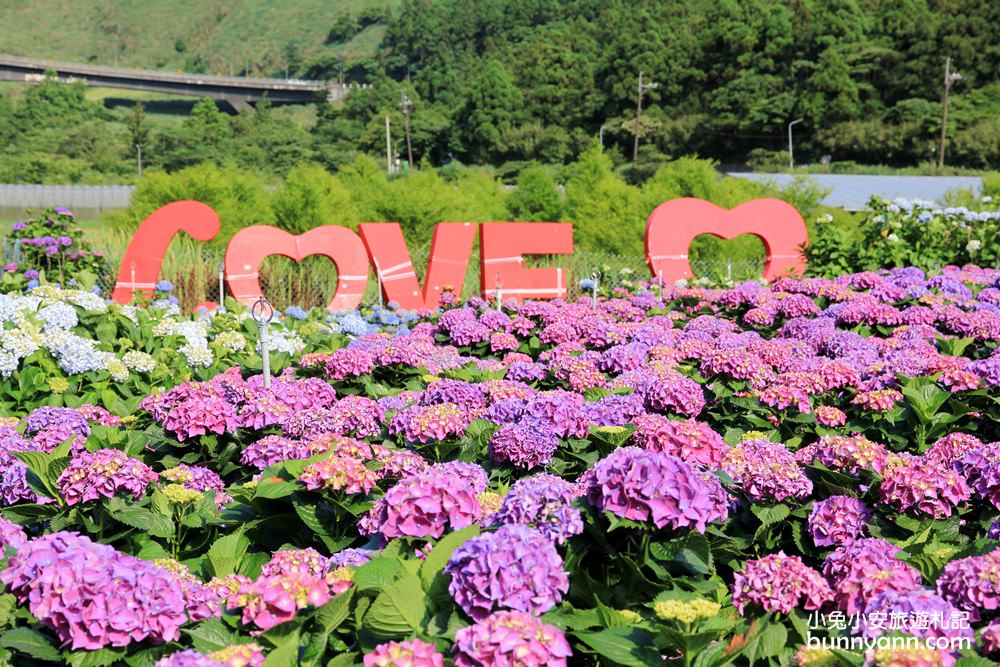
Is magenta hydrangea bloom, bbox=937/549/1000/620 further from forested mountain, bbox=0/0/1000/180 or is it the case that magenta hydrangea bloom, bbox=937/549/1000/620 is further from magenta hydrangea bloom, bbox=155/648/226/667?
forested mountain, bbox=0/0/1000/180

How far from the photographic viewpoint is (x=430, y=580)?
1821 millimetres

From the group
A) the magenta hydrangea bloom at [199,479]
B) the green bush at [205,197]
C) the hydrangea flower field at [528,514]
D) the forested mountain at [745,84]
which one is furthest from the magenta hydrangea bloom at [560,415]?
the forested mountain at [745,84]

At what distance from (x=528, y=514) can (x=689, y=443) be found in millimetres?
657

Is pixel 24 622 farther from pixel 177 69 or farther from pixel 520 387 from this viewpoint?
pixel 177 69

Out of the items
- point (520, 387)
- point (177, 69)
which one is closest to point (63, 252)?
point (520, 387)

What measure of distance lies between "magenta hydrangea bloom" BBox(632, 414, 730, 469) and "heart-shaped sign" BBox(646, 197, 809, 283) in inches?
287

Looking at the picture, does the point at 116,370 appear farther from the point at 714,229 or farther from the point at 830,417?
the point at 714,229

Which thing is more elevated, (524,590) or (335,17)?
(335,17)

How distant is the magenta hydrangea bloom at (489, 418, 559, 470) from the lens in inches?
103

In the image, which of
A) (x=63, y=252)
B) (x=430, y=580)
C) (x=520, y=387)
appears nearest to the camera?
(x=430, y=580)

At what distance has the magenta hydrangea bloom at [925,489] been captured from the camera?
2354mm

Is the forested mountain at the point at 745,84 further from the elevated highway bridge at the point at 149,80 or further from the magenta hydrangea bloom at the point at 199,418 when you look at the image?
the magenta hydrangea bloom at the point at 199,418

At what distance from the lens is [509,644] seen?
1523 mm

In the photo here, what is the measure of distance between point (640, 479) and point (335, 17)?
178167 millimetres
